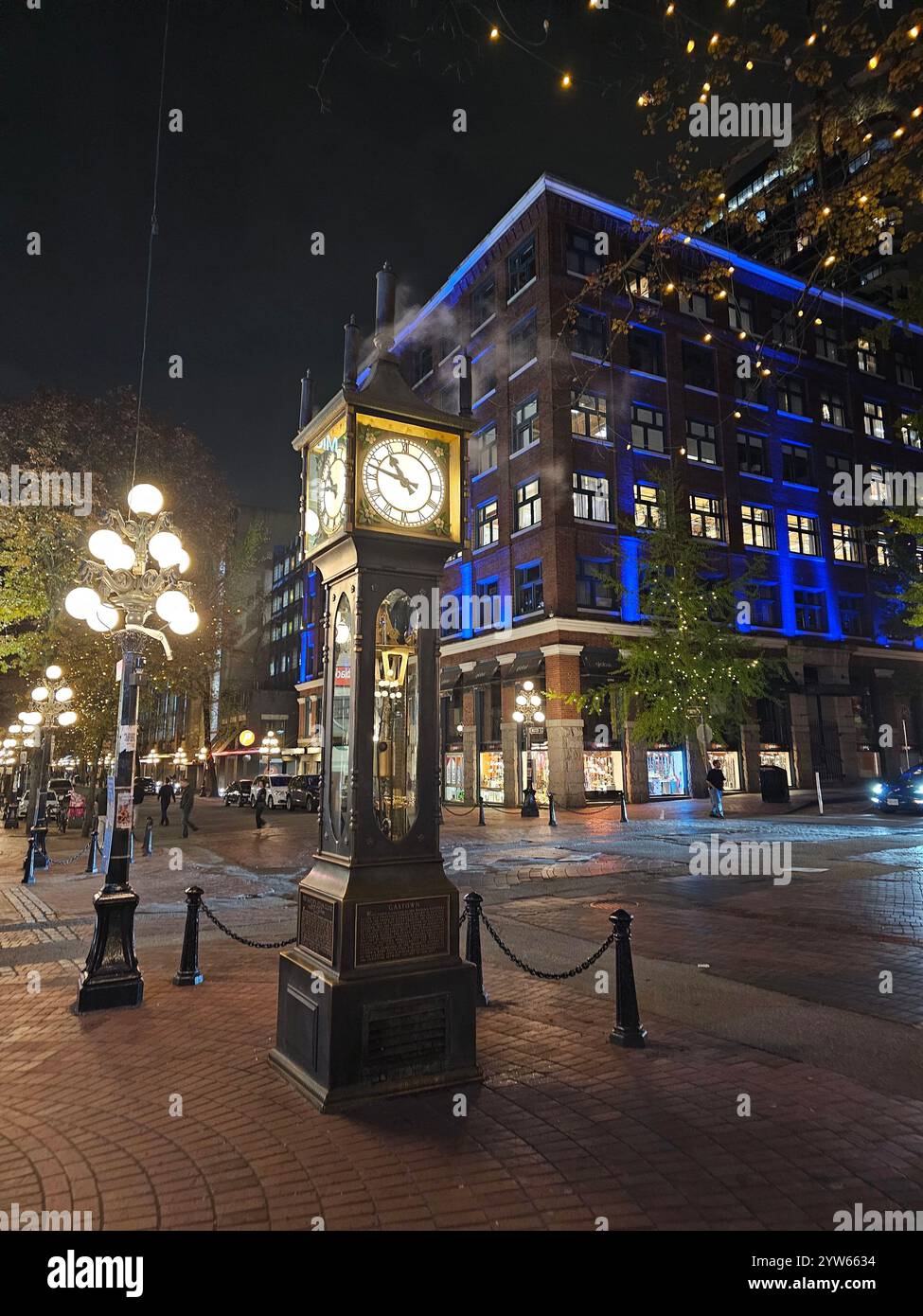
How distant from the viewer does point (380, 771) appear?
5.42m

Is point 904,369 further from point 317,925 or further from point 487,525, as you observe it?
point 317,925

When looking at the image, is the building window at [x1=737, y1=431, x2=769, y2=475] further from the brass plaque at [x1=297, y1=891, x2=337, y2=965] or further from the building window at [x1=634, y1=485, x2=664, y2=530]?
the brass plaque at [x1=297, y1=891, x2=337, y2=965]

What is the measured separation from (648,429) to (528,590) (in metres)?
9.18

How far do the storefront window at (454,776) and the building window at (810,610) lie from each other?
17.5m

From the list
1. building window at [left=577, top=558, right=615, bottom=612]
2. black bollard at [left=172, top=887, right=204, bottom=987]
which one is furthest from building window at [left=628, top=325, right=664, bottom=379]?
black bollard at [left=172, top=887, right=204, bottom=987]

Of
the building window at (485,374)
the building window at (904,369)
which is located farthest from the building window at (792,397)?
the building window at (485,374)

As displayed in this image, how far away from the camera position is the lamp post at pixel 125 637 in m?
6.54

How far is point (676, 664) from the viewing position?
1005 inches

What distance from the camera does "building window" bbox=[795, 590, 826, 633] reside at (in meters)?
35.7

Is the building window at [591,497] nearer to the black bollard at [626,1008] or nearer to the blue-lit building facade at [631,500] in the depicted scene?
the blue-lit building facade at [631,500]

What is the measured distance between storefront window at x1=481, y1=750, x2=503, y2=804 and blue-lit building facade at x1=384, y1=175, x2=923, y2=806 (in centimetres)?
9

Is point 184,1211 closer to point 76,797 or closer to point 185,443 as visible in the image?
point 185,443

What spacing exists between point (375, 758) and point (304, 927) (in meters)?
1.25

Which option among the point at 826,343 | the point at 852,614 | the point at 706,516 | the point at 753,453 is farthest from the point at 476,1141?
the point at 826,343
